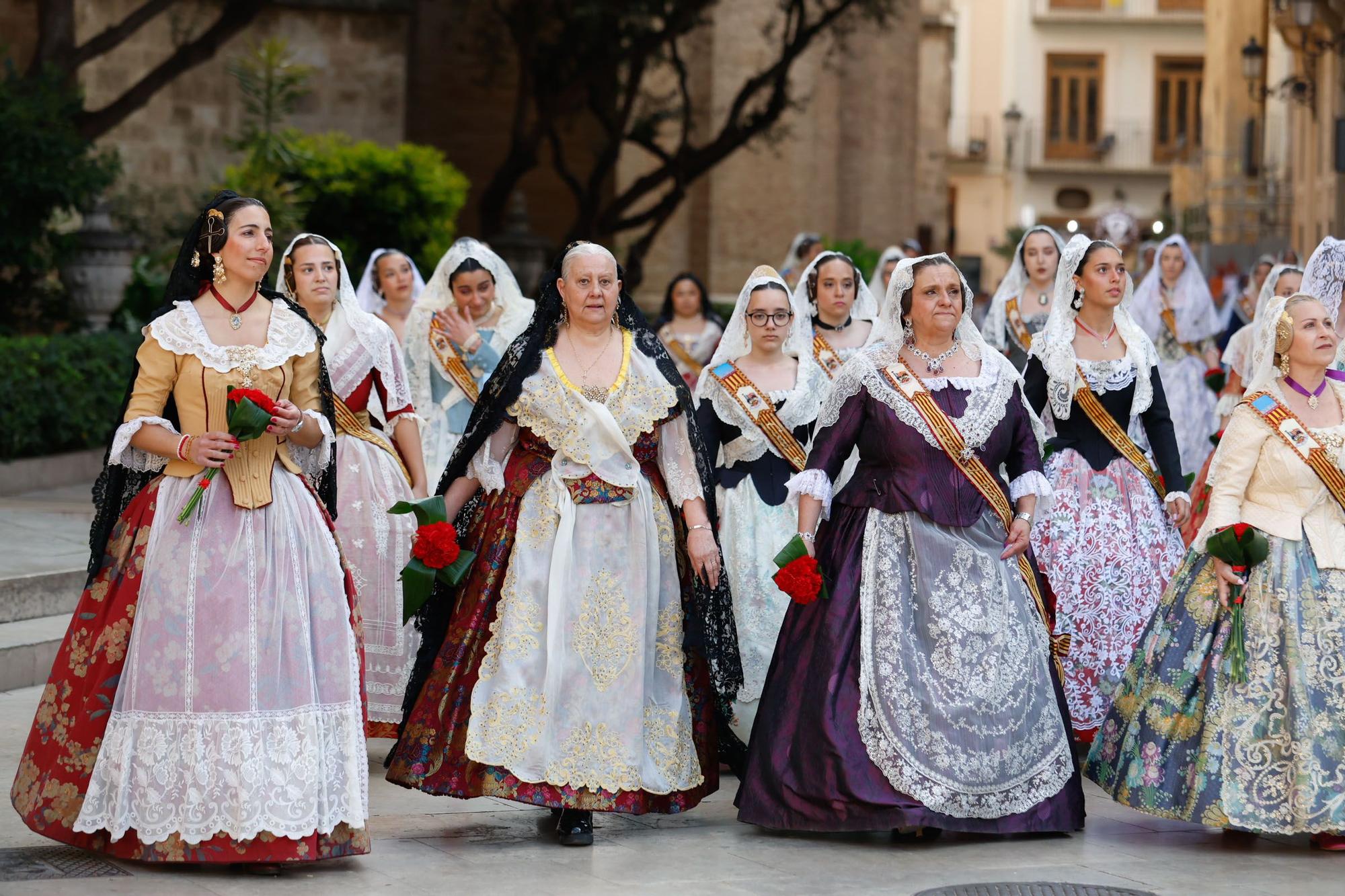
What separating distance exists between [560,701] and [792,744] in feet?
2.56

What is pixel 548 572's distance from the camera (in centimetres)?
657

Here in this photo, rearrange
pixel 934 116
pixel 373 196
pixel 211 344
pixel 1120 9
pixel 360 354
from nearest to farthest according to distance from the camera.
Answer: pixel 211 344 < pixel 360 354 < pixel 373 196 < pixel 934 116 < pixel 1120 9

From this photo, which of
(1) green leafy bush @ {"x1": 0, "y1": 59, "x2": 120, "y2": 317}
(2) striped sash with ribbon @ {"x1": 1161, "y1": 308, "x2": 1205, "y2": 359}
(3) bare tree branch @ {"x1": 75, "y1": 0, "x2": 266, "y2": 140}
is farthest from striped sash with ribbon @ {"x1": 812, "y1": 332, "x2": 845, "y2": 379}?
(3) bare tree branch @ {"x1": 75, "y1": 0, "x2": 266, "y2": 140}

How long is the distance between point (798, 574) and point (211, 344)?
1.96 m

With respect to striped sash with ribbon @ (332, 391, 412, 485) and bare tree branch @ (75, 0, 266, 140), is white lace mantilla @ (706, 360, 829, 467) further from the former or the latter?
bare tree branch @ (75, 0, 266, 140)

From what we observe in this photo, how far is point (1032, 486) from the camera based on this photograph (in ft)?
22.4

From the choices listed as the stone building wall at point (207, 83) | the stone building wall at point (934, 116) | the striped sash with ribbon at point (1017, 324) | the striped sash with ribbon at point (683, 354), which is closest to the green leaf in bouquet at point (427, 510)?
the striped sash with ribbon at point (1017, 324)

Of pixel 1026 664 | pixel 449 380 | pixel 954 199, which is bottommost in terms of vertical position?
pixel 1026 664

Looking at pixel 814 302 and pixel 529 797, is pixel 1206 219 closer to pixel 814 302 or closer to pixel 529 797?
pixel 814 302

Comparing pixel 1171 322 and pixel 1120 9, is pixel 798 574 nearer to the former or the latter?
pixel 1171 322

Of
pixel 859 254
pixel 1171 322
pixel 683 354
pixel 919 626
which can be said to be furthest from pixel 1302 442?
pixel 859 254

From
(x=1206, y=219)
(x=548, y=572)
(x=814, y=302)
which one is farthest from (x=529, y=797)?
(x=1206, y=219)

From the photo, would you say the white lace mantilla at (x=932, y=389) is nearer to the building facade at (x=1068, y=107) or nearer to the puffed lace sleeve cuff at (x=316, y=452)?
the puffed lace sleeve cuff at (x=316, y=452)

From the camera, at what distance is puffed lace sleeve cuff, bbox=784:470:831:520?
6727mm
